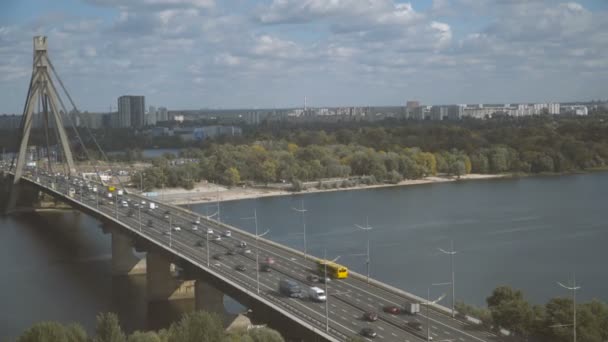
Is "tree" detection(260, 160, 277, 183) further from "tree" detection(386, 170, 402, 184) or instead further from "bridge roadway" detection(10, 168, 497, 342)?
"bridge roadway" detection(10, 168, 497, 342)

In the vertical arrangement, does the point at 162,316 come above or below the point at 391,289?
below

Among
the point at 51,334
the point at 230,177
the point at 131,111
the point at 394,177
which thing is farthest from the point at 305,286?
the point at 131,111

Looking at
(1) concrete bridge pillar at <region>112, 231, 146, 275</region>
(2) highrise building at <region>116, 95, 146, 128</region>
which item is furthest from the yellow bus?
(2) highrise building at <region>116, 95, 146, 128</region>

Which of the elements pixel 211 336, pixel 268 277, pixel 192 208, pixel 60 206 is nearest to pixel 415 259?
pixel 268 277

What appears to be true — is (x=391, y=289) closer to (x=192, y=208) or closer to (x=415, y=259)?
(x=415, y=259)

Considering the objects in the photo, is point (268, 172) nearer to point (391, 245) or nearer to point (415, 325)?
point (391, 245)

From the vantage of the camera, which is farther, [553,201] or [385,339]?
[553,201]

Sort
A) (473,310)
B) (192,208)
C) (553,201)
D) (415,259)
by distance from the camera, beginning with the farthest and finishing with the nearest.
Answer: (192,208) < (553,201) < (415,259) < (473,310)
